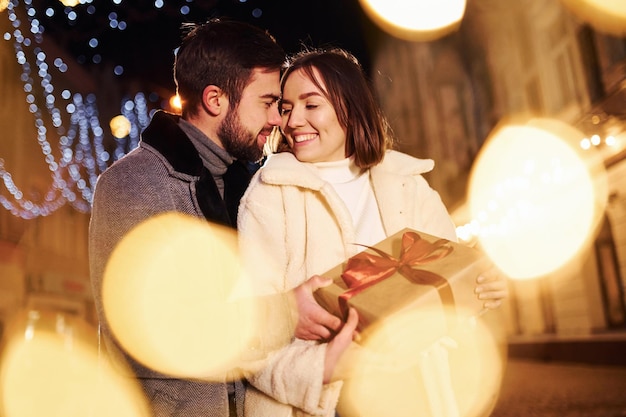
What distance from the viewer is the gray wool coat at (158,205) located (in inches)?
84.3

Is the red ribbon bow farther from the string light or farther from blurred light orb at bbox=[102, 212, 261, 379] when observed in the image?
the string light

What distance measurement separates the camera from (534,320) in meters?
16.8

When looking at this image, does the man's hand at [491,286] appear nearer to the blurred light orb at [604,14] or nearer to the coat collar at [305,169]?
the coat collar at [305,169]

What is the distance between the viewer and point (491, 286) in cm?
198

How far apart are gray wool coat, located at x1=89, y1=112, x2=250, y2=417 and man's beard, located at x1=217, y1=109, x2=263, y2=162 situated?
1.16ft

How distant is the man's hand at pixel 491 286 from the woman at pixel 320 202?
1cm

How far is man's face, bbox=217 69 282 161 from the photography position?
2936 millimetres

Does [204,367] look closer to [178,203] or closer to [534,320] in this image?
[178,203]

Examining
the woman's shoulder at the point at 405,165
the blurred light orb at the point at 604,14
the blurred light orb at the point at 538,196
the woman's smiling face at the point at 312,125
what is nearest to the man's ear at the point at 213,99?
→ the woman's smiling face at the point at 312,125

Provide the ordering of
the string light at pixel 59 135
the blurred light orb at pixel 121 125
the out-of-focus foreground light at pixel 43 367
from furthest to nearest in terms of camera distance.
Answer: the string light at pixel 59 135 → the out-of-focus foreground light at pixel 43 367 → the blurred light orb at pixel 121 125

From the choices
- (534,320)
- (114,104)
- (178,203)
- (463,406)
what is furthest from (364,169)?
(114,104)

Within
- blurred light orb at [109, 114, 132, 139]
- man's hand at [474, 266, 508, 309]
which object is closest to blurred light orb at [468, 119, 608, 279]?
blurred light orb at [109, 114, 132, 139]

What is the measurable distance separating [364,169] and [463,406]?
1100mm

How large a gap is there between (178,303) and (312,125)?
958mm
